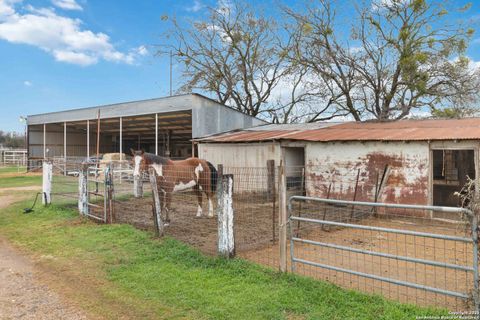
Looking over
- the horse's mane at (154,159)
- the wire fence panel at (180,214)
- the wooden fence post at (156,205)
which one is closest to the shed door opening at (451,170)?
the wire fence panel at (180,214)

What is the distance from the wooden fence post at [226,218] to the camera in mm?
5453

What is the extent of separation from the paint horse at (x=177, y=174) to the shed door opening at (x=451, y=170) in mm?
8800

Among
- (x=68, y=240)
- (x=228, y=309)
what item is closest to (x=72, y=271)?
(x=68, y=240)

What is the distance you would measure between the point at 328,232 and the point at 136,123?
17.9 meters

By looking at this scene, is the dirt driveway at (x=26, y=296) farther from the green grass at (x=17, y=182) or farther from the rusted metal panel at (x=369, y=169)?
the green grass at (x=17, y=182)

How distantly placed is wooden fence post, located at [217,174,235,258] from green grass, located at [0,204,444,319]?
24 centimetres

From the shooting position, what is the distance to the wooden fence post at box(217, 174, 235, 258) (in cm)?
545

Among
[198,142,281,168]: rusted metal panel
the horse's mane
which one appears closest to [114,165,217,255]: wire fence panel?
the horse's mane

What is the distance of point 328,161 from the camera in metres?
11.7

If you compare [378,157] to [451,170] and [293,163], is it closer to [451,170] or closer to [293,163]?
[293,163]

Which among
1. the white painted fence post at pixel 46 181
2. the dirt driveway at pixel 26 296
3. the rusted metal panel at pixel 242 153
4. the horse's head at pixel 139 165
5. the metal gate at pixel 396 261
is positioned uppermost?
the rusted metal panel at pixel 242 153

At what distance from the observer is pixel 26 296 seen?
441 cm

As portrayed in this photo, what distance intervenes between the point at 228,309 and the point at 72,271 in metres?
2.78

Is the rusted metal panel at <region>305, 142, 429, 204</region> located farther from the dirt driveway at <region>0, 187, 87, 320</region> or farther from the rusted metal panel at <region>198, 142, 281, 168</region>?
the dirt driveway at <region>0, 187, 87, 320</region>
